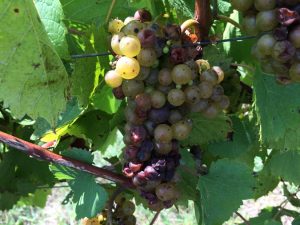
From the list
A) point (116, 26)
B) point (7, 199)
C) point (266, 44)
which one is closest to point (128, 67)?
point (116, 26)

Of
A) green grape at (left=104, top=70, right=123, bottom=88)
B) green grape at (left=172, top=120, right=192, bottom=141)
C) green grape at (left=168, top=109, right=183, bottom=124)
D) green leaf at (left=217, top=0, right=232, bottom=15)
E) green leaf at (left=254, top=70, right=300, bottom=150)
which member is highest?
green grape at (left=104, top=70, right=123, bottom=88)

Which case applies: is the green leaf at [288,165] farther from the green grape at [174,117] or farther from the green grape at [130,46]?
the green grape at [130,46]

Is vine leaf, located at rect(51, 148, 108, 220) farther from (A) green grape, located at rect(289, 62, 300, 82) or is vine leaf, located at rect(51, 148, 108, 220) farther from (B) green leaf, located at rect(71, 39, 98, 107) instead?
(A) green grape, located at rect(289, 62, 300, 82)

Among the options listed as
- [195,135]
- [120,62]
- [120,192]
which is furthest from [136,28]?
[120,192]

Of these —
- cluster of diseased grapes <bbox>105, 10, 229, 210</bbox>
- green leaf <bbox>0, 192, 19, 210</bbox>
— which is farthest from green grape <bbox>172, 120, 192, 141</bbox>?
green leaf <bbox>0, 192, 19, 210</bbox>

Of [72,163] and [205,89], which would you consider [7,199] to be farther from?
[205,89]

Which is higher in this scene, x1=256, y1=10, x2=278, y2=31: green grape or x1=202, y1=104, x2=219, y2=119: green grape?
x1=256, y1=10, x2=278, y2=31: green grape

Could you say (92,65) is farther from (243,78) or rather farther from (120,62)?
(243,78)

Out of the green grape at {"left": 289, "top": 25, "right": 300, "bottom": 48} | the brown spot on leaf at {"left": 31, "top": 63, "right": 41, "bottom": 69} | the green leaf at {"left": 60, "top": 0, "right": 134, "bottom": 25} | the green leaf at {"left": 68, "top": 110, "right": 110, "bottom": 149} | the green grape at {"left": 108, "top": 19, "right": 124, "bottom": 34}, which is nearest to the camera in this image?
the green grape at {"left": 289, "top": 25, "right": 300, "bottom": 48}
